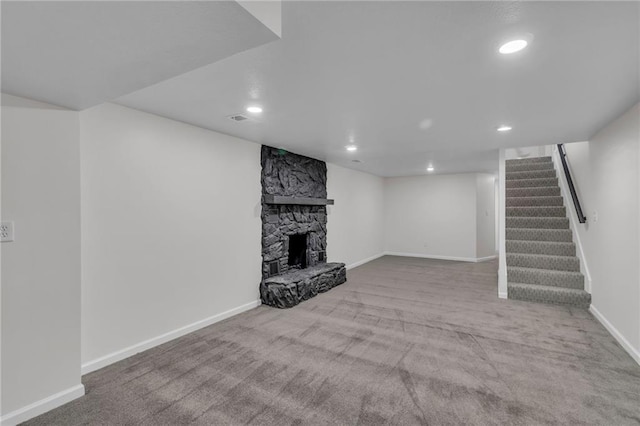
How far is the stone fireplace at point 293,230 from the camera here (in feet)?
13.9

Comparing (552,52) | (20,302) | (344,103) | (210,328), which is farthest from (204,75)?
(210,328)

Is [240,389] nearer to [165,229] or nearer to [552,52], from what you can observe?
[165,229]

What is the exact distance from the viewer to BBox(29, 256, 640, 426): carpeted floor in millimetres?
1966

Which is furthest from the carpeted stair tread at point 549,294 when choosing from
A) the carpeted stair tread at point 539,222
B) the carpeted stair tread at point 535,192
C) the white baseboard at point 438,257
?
the white baseboard at point 438,257

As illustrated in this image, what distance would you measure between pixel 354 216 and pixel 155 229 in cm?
467

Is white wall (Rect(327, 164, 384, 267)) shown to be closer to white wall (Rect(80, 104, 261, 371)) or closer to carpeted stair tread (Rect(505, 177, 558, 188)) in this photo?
white wall (Rect(80, 104, 261, 371))

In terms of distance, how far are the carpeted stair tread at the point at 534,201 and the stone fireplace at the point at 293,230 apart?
11.4ft

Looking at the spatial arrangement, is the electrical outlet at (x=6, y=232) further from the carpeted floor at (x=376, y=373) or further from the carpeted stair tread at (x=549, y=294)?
the carpeted stair tread at (x=549, y=294)

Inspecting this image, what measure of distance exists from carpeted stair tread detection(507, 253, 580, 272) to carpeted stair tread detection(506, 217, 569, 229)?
2.07ft

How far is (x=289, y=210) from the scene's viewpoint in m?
4.83

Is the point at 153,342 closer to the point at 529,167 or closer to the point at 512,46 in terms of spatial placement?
the point at 512,46

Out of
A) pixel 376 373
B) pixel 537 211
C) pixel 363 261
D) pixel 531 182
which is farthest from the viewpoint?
pixel 363 261

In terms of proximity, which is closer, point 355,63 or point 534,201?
point 355,63

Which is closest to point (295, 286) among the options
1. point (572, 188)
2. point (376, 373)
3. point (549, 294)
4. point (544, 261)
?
point (376, 373)
